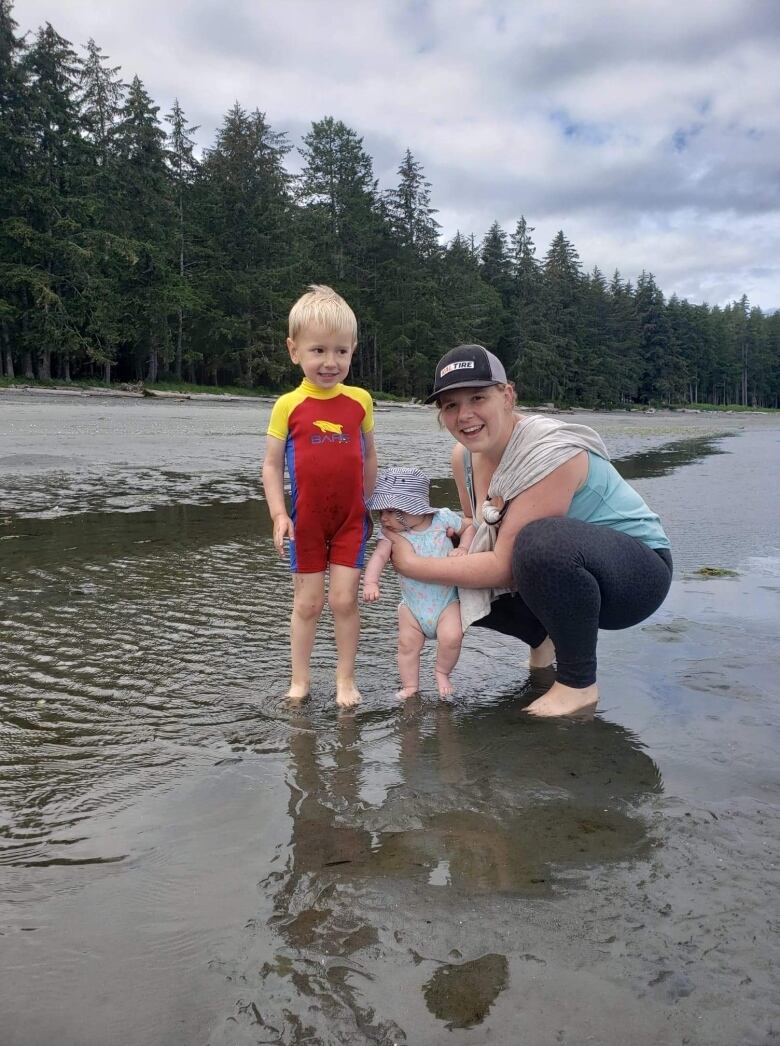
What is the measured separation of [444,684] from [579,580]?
66cm

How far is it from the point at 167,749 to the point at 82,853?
0.55 m

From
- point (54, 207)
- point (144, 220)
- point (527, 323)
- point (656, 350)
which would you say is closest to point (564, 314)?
point (527, 323)

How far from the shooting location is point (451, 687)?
9.52 ft

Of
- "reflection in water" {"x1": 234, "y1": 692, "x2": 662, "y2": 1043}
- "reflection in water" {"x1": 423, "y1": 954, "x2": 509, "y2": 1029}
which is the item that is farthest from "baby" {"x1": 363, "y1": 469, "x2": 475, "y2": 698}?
"reflection in water" {"x1": 423, "y1": 954, "x2": 509, "y2": 1029}

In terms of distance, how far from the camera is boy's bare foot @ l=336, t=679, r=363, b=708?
2.77 metres

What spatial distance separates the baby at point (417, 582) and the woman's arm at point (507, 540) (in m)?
0.09

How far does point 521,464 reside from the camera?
108 inches

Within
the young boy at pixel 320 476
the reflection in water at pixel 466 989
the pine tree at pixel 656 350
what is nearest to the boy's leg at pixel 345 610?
the young boy at pixel 320 476

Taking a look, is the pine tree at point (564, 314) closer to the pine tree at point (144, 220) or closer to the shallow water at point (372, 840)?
the pine tree at point (144, 220)

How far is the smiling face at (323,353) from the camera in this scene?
9.59 ft

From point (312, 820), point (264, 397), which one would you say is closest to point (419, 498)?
point (312, 820)

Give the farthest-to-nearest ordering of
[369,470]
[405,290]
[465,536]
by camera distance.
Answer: [405,290] → [369,470] → [465,536]

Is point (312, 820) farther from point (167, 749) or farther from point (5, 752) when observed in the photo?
point (5, 752)

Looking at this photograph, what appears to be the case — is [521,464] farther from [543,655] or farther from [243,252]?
[243,252]
